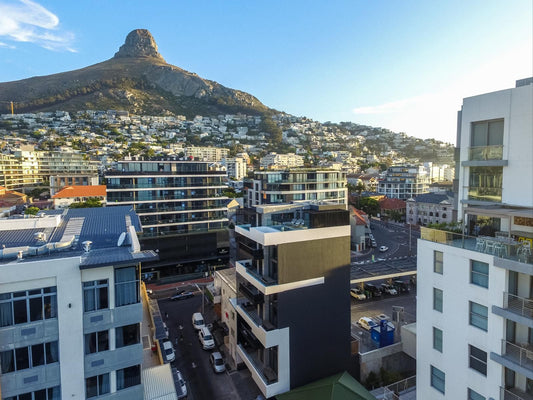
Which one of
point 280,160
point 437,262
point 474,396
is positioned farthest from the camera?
point 280,160

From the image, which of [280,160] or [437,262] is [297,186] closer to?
[437,262]

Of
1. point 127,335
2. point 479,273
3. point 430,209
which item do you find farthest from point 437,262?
point 430,209

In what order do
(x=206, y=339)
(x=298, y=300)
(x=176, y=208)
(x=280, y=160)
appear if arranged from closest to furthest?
1. (x=298, y=300)
2. (x=206, y=339)
3. (x=176, y=208)
4. (x=280, y=160)

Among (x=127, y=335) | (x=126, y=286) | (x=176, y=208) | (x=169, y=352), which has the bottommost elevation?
(x=169, y=352)

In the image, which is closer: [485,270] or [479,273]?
[485,270]

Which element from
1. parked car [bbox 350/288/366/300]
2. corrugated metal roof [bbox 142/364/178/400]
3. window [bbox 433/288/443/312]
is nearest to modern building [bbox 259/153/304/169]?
parked car [bbox 350/288/366/300]

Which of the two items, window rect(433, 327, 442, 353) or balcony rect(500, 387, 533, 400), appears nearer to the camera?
balcony rect(500, 387, 533, 400)

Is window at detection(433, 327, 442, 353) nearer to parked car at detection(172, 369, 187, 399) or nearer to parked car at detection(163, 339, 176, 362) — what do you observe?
parked car at detection(172, 369, 187, 399)

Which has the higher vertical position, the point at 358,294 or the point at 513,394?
the point at 513,394
